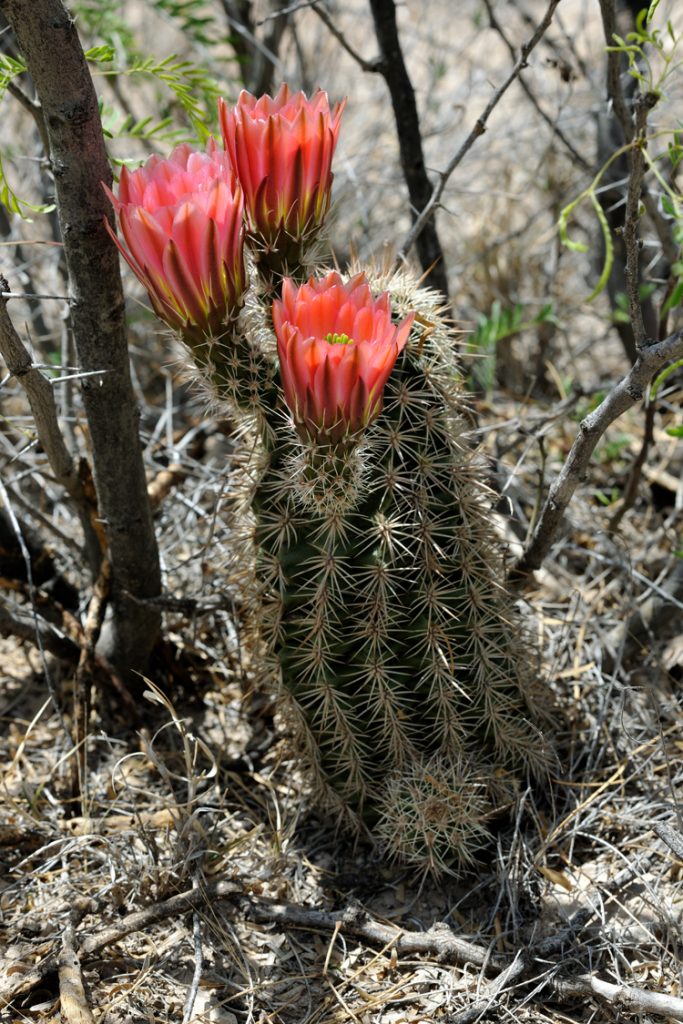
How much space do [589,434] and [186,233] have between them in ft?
2.63

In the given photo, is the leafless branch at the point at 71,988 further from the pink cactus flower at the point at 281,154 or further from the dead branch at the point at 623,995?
the pink cactus flower at the point at 281,154

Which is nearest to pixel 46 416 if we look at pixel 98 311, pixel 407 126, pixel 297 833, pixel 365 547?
pixel 98 311

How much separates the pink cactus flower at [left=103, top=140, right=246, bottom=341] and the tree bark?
237mm

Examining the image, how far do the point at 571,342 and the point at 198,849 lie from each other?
95.8 inches

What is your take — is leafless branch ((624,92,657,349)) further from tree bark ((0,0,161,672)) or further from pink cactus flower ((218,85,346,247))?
tree bark ((0,0,161,672))

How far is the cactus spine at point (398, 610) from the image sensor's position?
1622 millimetres

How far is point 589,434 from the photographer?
5.75 ft

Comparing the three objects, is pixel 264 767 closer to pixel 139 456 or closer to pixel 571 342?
pixel 139 456

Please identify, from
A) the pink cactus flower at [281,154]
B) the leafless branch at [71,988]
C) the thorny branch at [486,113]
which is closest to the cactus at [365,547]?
the pink cactus flower at [281,154]

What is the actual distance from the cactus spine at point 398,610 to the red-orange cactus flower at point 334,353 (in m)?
0.13

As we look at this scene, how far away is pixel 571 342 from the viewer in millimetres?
3559

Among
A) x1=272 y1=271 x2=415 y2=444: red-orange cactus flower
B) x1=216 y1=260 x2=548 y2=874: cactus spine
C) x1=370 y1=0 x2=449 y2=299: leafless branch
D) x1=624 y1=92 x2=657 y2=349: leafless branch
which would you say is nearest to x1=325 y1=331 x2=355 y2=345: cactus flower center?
x1=272 y1=271 x2=415 y2=444: red-orange cactus flower

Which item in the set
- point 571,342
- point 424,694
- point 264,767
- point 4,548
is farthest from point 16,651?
point 571,342

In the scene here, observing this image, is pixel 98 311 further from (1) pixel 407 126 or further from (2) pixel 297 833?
(2) pixel 297 833
